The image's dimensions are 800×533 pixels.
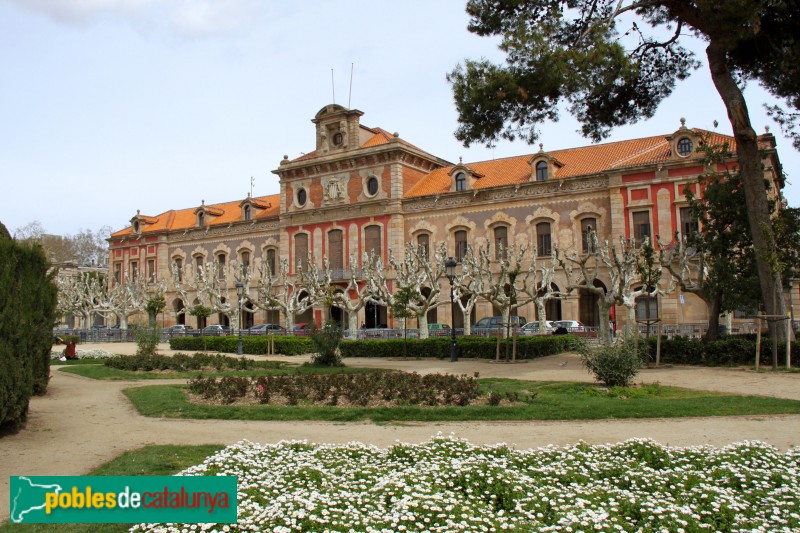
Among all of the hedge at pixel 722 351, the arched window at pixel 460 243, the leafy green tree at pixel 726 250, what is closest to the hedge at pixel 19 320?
the hedge at pixel 722 351

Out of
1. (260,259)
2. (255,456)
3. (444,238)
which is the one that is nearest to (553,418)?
(255,456)

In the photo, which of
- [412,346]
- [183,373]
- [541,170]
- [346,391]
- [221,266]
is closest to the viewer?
[346,391]

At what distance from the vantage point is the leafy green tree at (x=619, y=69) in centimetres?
1484

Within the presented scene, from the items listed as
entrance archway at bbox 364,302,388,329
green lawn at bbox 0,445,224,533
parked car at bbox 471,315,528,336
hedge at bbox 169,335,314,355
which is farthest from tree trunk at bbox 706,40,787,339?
entrance archway at bbox 364,302,388,329

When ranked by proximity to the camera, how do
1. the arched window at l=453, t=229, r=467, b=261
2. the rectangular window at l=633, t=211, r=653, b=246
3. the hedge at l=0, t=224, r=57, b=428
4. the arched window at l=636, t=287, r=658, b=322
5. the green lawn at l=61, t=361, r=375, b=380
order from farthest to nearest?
1. the arched window at l=453, t=229, r=467, b=261
2. the rectangular window at l=633, t=211, r=653, b=246
3. the arched window at l=636, t=287, r=658, b=322
4. the green lawn at l=61, t=361, r=375, b=380
5. the hedge at l=0, t=224, r=57, b=428

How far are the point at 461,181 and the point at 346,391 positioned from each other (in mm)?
30609

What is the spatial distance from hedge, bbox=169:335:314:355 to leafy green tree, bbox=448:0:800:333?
517 inches

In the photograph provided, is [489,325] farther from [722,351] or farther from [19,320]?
[19,320]

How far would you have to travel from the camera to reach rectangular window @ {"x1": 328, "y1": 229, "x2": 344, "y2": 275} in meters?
45.5

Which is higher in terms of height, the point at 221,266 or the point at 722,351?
the point at 221,266

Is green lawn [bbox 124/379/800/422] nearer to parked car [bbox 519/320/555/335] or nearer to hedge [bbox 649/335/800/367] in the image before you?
hedge [bbox 649/335/800/367]

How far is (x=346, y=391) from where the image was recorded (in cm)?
1260

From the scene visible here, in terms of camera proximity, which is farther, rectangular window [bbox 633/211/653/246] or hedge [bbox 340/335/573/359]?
rectangular window [bbox 633/211/653/246]

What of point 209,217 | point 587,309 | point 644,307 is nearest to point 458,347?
point 587,309
